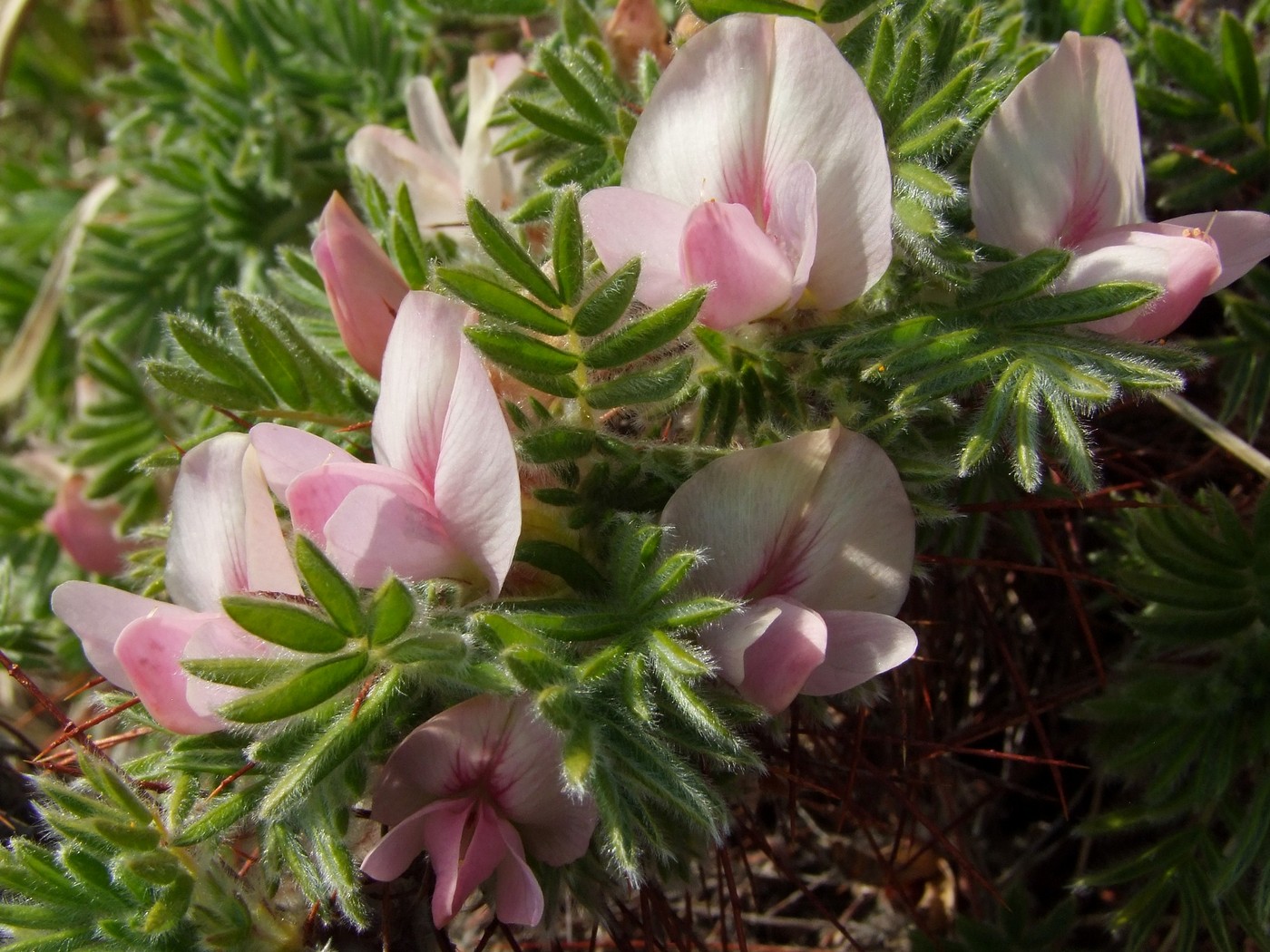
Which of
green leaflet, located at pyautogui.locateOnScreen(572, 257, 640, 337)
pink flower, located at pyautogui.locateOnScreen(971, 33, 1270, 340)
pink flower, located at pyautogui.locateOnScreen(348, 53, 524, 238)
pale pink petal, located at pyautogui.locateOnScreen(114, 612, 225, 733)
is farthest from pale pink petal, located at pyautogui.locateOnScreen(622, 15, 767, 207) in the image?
pale pink petal, located at pyautogui.locateOnScreen(114, 612, 225, 733)

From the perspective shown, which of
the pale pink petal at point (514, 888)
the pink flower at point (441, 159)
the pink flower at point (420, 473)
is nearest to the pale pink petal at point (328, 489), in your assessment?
the pink flower at point (420, 473)

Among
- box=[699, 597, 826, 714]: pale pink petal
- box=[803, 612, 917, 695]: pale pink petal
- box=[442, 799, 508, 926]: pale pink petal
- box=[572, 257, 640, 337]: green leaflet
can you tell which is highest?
box=[572, 257, 640, 337]: green leaflet

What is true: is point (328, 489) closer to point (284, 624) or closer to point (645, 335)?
point (284, 624)

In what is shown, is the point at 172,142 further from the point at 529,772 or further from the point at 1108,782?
the point at 1108,782

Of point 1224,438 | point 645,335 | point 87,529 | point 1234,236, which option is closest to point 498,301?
point 645,335

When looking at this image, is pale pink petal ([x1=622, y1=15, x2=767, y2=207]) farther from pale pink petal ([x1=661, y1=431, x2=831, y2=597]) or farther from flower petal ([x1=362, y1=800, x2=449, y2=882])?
flower petal ([x1=362, y1=800, x2=449, y2=882])
